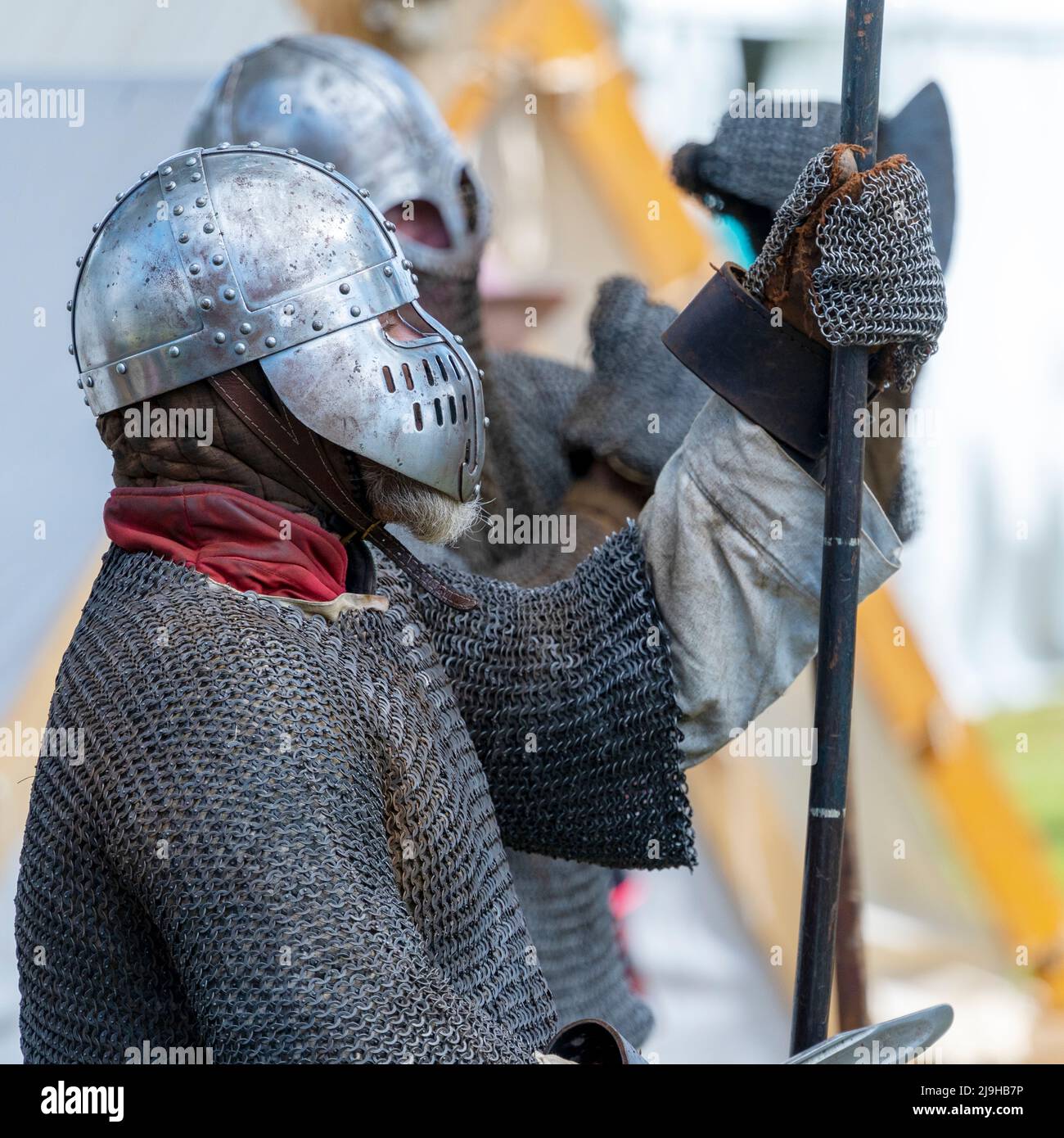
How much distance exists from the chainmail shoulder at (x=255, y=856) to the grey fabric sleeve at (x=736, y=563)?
1.30ft

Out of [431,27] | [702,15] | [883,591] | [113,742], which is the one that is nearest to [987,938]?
[883,591]

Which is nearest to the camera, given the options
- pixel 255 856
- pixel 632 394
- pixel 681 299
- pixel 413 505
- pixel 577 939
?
pixel 255 856

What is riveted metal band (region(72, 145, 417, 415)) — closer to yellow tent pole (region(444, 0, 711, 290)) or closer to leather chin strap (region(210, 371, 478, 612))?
leather chin strap (region(210, 371, 478, 612))

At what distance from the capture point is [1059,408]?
8883 millimetres

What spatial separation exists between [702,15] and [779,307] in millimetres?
5435

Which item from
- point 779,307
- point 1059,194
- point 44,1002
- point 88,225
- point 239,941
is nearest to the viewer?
point 239,941

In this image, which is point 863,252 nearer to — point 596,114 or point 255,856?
point 255,856

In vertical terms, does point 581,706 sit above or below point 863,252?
below

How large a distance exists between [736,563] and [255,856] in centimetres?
86

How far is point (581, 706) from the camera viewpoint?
247cm

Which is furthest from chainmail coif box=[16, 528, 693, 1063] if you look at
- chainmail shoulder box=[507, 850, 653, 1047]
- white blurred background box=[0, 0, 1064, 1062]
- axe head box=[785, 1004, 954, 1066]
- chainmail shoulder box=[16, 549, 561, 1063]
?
white blurred background box=[0, 0, 1064, 1062]

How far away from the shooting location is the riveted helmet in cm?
351

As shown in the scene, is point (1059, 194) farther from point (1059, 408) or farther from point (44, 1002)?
point (44, 1002)

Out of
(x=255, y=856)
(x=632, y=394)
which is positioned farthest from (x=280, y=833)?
(x=632, y=394)
